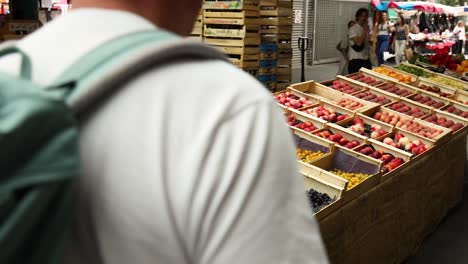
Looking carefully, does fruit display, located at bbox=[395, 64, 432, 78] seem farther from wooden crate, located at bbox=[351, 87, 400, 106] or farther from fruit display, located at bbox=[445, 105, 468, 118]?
wooden crate, located at bbox=[351, 87, 400, 106]

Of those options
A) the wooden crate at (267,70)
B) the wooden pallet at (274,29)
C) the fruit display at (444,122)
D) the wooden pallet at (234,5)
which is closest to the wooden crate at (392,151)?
the fruit display at (444,122)

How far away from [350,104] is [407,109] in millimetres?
641

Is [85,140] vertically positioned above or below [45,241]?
above

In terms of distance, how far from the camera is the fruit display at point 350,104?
5586 mm

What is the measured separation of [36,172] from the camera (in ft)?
2.03

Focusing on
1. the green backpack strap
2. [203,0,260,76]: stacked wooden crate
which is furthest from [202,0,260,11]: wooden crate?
the green backpack strap

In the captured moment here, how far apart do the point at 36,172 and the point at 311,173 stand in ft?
10.4

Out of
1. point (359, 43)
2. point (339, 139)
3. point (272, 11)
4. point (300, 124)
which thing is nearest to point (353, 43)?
point (359, 43)

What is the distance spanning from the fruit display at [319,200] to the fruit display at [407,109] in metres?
2.67

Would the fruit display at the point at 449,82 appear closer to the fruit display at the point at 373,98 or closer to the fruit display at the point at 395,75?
the fruit display at the point at 395,75

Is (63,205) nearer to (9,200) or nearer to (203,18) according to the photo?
(9,200)

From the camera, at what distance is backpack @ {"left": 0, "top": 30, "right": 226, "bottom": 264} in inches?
24.1

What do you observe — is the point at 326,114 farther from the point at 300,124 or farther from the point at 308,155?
the point at 308,155

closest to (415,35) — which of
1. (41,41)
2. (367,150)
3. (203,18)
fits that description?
(203,18)
